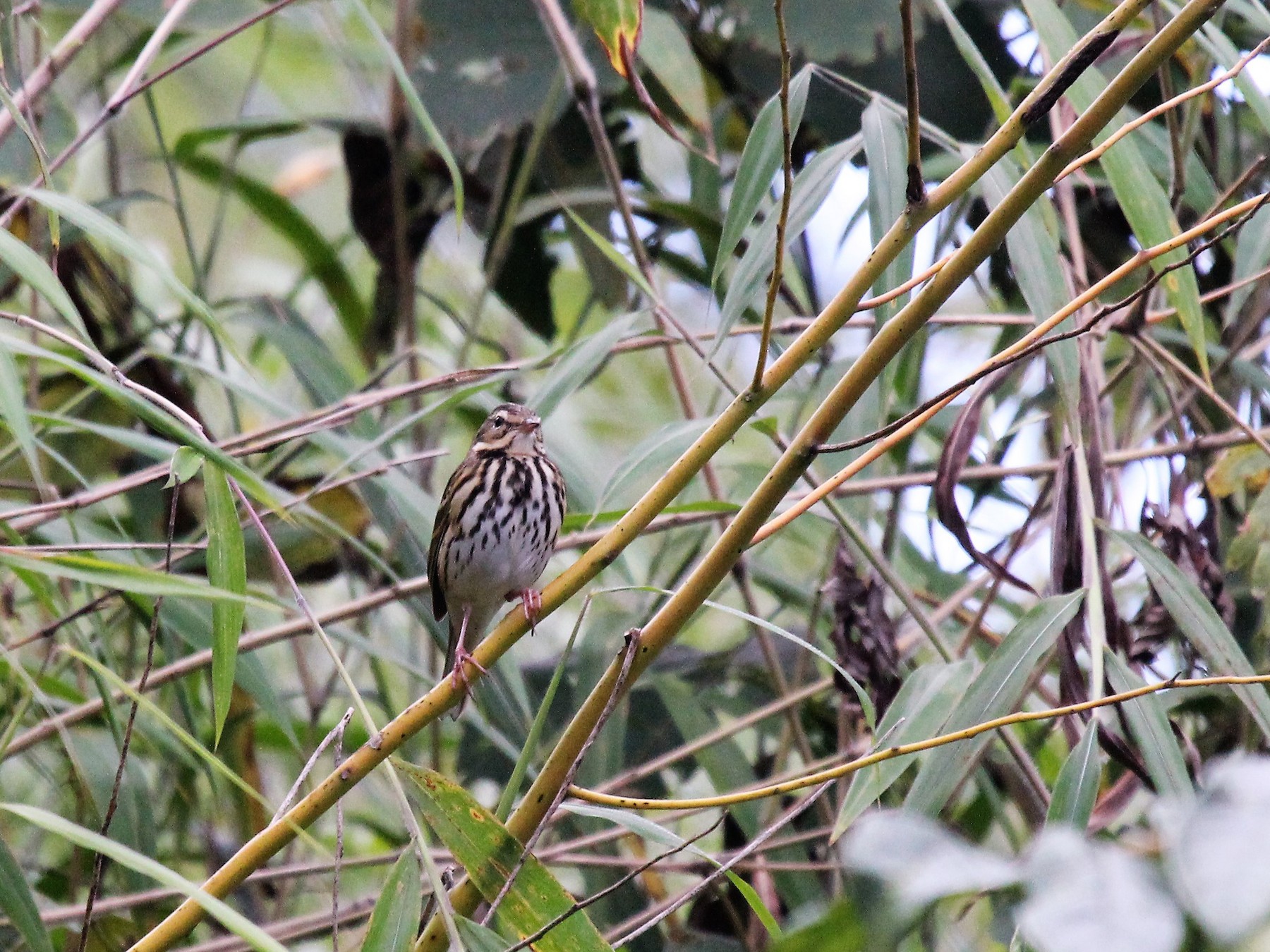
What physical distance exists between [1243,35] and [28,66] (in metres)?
3.36

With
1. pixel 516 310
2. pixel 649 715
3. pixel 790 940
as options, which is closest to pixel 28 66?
pixel 516 310

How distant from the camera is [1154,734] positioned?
7.20 feet

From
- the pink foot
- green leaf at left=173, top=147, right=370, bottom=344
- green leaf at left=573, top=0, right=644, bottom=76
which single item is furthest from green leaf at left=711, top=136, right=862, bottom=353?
green leaf at left=173, top=147, right=370, bottom=344

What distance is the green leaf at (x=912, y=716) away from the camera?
2160 millimetres

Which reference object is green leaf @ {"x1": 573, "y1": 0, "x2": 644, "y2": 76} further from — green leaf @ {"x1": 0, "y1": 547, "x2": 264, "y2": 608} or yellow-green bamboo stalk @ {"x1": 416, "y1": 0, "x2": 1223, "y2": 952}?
green leaf @ {"x1": 0, "y1": 547, "x2": 264, "y2": 608}

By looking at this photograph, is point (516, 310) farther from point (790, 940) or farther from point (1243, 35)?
point (790, 940)

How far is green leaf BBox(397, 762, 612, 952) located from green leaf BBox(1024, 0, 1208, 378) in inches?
51.2

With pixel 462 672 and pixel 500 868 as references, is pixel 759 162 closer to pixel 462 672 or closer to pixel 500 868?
pixel 462 672

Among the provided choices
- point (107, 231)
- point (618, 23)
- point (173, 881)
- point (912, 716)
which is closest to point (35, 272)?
point (107, 231)

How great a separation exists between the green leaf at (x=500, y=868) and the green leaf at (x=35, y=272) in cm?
73

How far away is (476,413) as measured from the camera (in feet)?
13.1

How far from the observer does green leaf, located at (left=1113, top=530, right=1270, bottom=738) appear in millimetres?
2307

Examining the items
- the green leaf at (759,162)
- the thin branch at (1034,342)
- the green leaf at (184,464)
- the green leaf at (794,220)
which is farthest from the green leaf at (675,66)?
the green leaf at (184,464)

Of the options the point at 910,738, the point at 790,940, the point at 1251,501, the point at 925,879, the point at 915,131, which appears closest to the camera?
the point at 925,879
